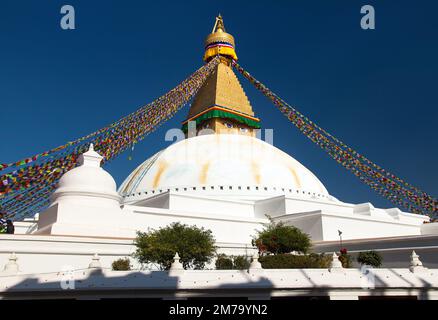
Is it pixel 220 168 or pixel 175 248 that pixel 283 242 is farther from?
pixel 220 168

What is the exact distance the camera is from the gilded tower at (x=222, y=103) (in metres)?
27.3

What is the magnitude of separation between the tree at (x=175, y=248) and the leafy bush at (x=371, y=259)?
183 inches

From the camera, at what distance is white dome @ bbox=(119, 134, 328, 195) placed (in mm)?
20312

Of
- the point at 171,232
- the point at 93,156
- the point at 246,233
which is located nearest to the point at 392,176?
the point at 246,233

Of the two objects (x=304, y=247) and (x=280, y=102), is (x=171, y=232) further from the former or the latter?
(x=280, y=102)

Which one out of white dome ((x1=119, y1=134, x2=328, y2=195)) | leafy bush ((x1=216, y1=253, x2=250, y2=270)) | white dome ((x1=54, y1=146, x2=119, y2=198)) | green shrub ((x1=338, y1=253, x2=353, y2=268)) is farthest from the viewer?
white dome ((x1=119, y1=134, x2=328, y2=195))

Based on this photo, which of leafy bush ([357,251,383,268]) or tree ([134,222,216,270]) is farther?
leafy bush ([357,251,383,268])

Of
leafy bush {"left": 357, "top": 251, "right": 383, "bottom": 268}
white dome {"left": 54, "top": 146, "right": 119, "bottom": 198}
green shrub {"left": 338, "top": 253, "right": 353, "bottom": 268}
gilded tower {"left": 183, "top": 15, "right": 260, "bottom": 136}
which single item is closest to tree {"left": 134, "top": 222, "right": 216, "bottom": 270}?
white dome {"left": 54, "top": 146, "right": 119, "bottom": 198}

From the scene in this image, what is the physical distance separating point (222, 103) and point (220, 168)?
8.10 metres

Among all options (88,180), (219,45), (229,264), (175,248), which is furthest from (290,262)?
(219,45)

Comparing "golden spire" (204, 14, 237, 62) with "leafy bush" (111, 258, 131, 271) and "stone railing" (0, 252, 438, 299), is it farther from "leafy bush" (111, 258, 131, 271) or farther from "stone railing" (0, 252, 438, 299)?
"stone railing" (0, 252, 438, 299)

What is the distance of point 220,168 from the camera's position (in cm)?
2055

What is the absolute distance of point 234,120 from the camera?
2789 centimetres

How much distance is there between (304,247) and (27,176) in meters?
9.41
